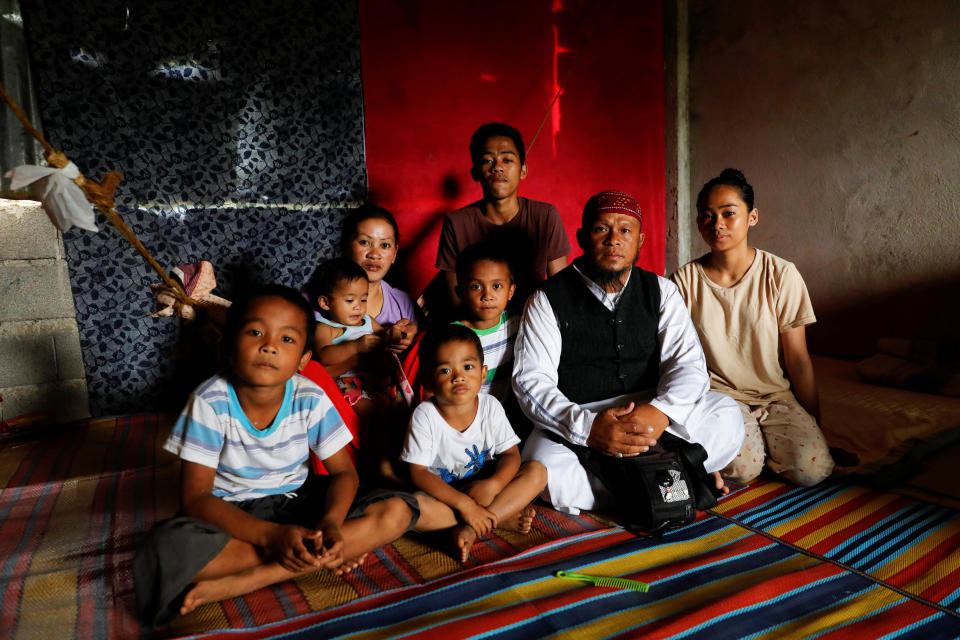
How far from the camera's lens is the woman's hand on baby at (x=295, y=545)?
150 centimetres

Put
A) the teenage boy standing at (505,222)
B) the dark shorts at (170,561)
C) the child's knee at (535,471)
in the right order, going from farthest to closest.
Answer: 1. the teenage boy standing at (505,222)
2. the child's knee at (535,471)
3. the dark shorts at (170,561)

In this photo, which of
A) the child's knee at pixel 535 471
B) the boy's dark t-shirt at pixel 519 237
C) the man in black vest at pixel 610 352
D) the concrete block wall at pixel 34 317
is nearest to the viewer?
the child's knee at pixel 535 471

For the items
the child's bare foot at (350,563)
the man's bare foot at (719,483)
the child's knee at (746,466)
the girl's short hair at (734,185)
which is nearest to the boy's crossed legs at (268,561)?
the child's bare foot at (350,563)

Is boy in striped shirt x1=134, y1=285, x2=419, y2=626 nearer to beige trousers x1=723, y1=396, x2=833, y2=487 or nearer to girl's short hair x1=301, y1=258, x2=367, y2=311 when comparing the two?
girl's short hair x1=301, y1=258, x2=367, y2=311

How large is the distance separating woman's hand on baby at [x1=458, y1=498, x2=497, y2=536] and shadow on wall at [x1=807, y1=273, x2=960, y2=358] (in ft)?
10.5

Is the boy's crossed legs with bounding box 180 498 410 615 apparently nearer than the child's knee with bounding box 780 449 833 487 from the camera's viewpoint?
Yes

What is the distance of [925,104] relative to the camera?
343 cm

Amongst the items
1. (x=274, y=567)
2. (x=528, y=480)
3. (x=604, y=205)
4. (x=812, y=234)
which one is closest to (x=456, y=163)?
(x=604, y=205)

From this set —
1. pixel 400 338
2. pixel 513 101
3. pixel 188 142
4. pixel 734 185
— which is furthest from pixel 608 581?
pixel 513 101

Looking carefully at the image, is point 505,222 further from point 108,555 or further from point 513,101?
point 108,555

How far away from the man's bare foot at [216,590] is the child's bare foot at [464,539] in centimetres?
56

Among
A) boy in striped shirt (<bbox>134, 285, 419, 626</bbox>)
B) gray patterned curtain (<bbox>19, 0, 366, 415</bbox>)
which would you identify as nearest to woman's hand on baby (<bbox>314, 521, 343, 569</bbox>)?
boy in striped shirt (<bbox>134, 285, 419, 626</bbox>)

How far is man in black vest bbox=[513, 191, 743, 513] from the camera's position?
215 cm

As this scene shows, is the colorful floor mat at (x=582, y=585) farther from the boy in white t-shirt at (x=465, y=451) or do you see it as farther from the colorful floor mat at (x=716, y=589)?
the boy in white t-shirt at (x=465, y=451)
